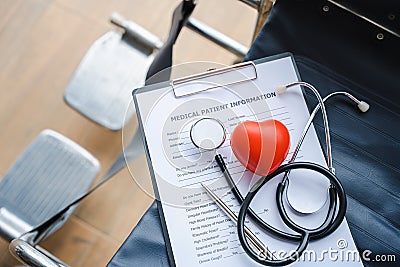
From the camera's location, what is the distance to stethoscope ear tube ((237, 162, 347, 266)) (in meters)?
0.66

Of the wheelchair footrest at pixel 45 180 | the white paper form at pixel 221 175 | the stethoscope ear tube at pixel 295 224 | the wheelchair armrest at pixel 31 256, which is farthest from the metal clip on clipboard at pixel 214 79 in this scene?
the wheelchair footrest at pixel 45 180

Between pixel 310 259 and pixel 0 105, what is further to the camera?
pixel 0 105

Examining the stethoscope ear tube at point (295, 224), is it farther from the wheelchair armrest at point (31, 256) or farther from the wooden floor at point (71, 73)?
the wooden floor at point (71, 73)

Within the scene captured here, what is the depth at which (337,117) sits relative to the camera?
77cm

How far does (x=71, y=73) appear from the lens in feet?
4.63

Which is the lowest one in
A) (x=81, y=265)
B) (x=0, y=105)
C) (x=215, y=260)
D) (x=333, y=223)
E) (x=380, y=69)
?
(x=81, y=265)

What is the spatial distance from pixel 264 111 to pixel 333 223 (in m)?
0.17

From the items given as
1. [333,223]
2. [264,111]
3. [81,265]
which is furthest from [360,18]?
[81,265]

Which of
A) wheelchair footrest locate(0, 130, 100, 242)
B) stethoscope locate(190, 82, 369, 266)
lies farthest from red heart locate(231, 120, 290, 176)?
wheelchair footrest locate(0, 130, 100, 242)

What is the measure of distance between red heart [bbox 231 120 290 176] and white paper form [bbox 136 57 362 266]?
14 millimetres

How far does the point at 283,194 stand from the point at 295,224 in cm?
4

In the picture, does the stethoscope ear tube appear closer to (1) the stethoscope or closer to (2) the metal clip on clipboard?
(1) the stethoscope

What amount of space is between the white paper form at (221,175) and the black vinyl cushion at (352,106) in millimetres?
25

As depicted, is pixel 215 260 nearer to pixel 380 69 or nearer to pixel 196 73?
pixel 196 73
